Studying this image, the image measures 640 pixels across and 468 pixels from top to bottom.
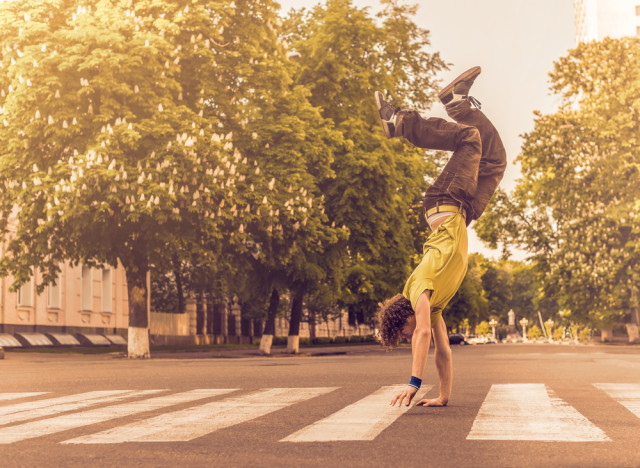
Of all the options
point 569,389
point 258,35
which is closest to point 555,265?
point 258,35

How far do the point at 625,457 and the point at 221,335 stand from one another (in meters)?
61.6

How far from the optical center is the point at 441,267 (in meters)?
7.39

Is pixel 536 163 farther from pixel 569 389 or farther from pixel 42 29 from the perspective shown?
pixel 569 389

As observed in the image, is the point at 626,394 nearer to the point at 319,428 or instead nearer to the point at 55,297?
the point at 319,428

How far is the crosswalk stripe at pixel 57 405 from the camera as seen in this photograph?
8305 mm

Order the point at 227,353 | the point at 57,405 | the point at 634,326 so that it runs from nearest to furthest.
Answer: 1. the point at 57,405
2. the point at 227,353
3. the point at 634,326

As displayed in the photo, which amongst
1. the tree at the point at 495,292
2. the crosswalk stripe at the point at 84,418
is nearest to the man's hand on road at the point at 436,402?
the crosswalk stripe at the point at 84,418

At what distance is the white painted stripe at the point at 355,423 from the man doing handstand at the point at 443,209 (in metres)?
0.28

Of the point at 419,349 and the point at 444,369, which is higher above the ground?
the point at 419,349

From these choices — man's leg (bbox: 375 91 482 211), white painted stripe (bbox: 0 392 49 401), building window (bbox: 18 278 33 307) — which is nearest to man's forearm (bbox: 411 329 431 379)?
man's leg (bbox: 375 91 482 211)

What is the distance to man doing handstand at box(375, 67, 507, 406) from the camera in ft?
24.1

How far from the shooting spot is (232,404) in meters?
8.80

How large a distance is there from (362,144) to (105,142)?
13875 mm

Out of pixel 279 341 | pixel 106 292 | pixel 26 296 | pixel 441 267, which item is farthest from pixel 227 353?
pixel 441 267
